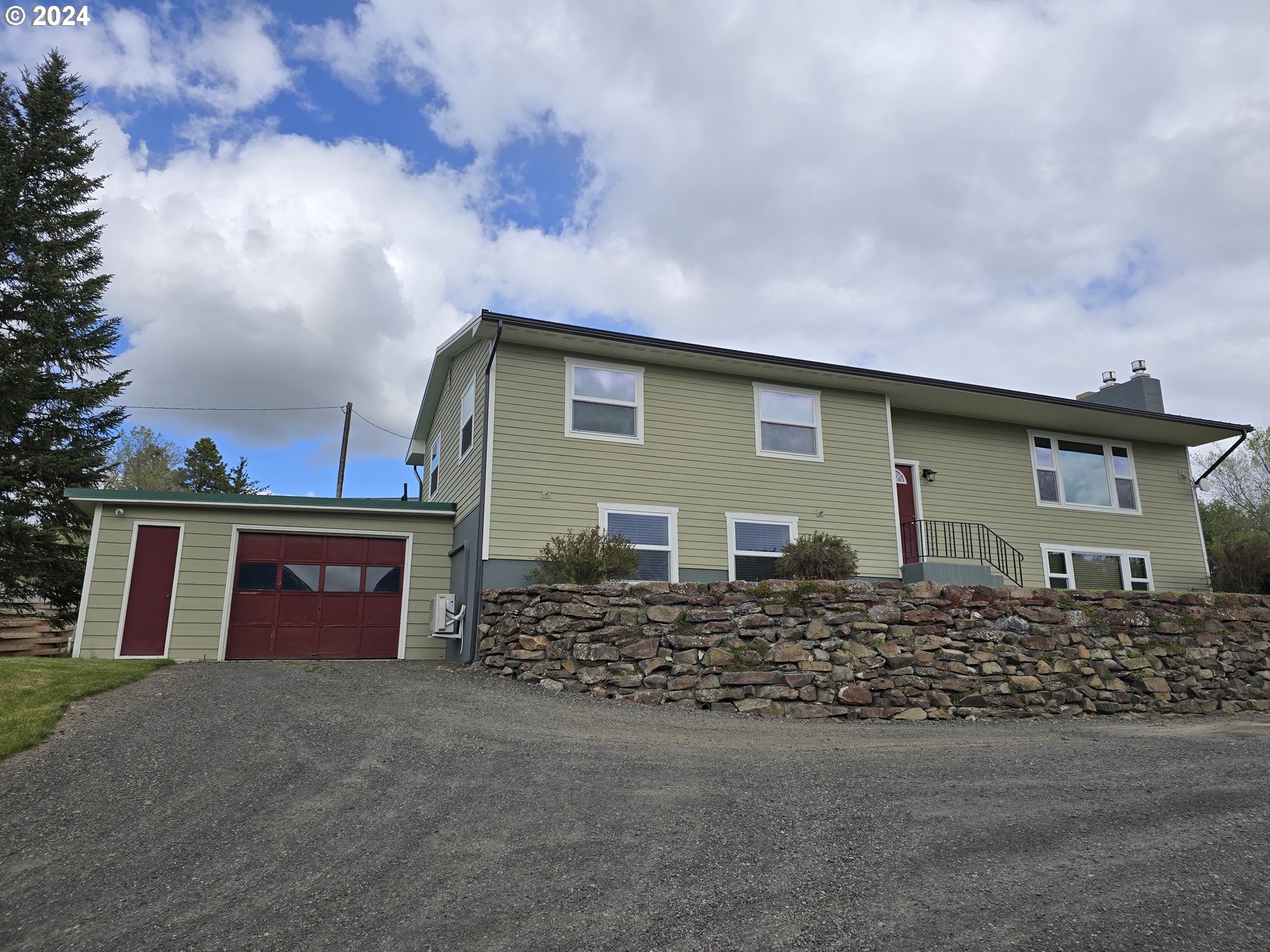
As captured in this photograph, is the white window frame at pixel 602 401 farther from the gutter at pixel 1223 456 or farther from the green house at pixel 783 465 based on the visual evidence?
the gutter at pixel 1223 456

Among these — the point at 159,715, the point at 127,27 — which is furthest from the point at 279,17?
the point at 159,715

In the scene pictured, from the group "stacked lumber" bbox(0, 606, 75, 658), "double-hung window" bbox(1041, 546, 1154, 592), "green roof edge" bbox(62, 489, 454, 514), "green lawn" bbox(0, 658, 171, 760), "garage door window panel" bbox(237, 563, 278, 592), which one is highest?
"green roof edge" bbox(62, 489, 454, 514)

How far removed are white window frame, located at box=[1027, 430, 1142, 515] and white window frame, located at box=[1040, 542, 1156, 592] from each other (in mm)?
826

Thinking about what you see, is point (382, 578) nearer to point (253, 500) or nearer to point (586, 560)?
point (253, 500)

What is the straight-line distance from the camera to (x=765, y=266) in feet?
55.1

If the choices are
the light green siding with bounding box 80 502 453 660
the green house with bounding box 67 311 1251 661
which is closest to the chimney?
the green house with bounding box 67 311 1251 661

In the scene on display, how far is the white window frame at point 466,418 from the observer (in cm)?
1245

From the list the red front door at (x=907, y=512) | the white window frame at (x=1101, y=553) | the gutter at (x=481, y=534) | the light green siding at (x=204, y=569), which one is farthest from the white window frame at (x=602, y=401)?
the white window frame at (x=1101, y=553)

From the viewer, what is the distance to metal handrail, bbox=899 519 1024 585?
1416 cm

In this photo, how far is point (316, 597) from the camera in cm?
1256

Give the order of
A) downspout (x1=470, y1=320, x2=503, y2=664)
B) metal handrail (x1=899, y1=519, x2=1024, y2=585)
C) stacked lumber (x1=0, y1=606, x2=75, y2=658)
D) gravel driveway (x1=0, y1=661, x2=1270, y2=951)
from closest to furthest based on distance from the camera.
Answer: gravel driveway (x1=0, y1=661, x2=1270, y2=951) → downspout (x1=470, y1=320, x2=503, y2=664) → metal handrail (x1=899, y1=519, x2=1024, y2=585) → stacked lumber (x1=0, y1=606, x2=75, y2=658)

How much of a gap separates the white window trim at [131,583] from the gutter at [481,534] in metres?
4.71

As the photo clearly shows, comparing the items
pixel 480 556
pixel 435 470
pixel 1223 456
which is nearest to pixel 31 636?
pixel 435 470

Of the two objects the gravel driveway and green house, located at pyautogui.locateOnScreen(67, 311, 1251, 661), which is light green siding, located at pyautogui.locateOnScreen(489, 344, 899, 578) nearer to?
green house, located at pyautogui.locateOnScreen(67, 311, 1251, 661)
